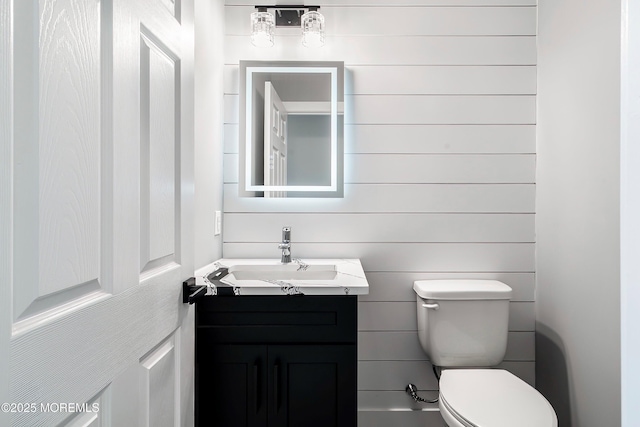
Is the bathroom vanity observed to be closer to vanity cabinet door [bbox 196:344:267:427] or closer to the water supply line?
vanity cabinet door [bbox 196:344:267:427]

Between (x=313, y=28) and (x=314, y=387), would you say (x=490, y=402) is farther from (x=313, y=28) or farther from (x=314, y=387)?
(x=313, y=28)

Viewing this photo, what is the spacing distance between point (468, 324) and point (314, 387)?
755 mm

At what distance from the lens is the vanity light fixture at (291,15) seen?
1795 mm

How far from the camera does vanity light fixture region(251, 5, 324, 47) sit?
5.89 feet

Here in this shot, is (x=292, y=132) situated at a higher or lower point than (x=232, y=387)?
higher

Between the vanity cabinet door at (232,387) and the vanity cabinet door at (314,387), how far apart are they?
0.04 metres

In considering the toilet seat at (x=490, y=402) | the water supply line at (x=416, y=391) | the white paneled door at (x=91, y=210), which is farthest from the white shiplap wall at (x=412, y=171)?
the white paneled door at (x=91, y=210)

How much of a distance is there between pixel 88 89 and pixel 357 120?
1.41 m

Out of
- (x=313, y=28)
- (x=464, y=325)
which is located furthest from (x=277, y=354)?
(x=313, y=28)

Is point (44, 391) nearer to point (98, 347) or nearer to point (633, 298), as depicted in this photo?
point (98, 347)

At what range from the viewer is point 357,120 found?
1.89 metres

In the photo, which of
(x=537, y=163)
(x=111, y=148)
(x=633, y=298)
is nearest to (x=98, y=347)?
(x=111, y=148)

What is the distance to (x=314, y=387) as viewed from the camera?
1306mm

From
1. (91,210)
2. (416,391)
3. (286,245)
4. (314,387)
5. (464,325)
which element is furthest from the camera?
(416,391)
